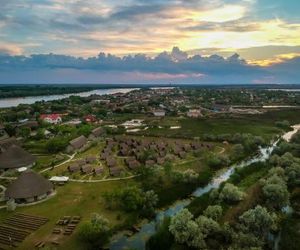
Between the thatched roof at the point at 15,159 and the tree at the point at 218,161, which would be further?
the tree at the point at 218,161

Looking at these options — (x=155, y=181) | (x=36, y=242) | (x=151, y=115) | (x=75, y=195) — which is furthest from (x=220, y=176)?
(x=151, y=115)

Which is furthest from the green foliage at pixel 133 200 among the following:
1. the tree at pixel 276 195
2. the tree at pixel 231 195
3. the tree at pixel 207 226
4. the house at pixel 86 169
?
the house at pixel 86 169

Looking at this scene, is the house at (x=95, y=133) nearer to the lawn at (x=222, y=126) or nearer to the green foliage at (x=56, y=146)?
the lawn at (x=222, y=126)

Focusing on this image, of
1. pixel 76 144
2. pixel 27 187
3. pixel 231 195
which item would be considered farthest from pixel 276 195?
pixel 76 144

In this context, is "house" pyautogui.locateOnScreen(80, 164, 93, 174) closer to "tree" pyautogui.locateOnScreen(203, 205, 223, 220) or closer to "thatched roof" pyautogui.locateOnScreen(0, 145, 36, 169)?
"thatched roof" pyautogui.locateOnScreen(0, 145, 36, 169)

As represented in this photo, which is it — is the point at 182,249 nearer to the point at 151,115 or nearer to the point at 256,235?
the point at 256,235

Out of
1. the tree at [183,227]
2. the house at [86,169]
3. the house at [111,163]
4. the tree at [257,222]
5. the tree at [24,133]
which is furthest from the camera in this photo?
the tree at [24,133]
